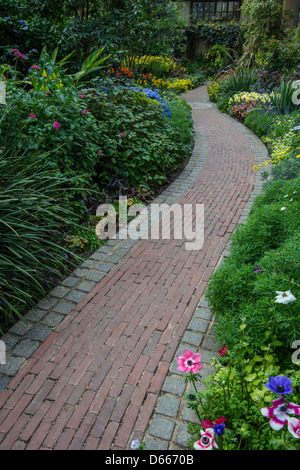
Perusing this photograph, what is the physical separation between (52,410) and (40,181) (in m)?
2.26

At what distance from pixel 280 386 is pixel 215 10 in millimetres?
26151

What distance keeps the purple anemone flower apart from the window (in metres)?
25.1

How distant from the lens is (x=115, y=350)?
2.90m

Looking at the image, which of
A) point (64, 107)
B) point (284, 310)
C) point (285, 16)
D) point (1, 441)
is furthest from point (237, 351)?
point (285, 16)

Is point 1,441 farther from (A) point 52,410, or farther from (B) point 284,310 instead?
(B) point 284,310

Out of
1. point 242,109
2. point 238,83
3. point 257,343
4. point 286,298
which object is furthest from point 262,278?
point 238,83

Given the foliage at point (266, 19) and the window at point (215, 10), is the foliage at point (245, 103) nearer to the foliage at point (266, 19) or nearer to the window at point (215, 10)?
the foliage at point (266, 19)

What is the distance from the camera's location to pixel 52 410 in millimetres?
2430

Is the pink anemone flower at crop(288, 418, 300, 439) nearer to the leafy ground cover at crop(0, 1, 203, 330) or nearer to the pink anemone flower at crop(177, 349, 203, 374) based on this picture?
the pink anemone flower at crop(177, 349, 203, 374)

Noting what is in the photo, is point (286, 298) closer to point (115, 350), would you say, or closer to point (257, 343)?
point (257, 343)

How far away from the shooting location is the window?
22.9 metres

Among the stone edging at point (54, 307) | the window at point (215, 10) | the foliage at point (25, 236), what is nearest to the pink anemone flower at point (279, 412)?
the stone edging at point (54, 307)

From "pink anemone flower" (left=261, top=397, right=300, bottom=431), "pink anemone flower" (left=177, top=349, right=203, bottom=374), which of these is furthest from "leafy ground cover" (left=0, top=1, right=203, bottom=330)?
"pink anemone flower" (left=261, top=397, right=300, bottom=431)

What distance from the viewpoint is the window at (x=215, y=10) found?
75.1 feet
